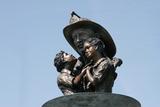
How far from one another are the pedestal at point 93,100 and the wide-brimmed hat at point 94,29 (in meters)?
0.98

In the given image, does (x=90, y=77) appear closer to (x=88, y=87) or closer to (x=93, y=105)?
(x=88, y=87)

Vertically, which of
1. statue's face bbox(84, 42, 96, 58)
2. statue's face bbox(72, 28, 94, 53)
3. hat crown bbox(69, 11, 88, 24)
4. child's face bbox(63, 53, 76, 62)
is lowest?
child's face bbox(63, 53, 76, 62)

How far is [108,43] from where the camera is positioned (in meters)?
7.46

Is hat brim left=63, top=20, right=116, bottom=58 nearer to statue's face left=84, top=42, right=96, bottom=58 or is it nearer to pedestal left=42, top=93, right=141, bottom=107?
statue's face left=84, top=42, right=96, bottom=58

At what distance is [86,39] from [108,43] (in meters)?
0.34

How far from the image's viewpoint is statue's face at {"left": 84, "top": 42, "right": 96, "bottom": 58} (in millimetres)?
7117

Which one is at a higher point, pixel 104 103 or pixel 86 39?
pixel 86 39

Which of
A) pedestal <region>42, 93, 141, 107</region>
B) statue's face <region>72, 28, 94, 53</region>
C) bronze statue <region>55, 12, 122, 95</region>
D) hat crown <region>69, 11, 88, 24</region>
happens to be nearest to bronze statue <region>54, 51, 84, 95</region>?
bronze statue <region>55, 12, 122, 95</region>

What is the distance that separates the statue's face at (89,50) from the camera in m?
7.12

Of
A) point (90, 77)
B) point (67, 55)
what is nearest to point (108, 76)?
point (90, 77)

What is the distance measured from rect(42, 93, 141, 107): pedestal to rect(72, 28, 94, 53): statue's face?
0.90 m

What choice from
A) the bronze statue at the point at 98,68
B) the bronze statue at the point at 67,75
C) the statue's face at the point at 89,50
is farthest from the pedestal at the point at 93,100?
the statue's face at the point at 89,50

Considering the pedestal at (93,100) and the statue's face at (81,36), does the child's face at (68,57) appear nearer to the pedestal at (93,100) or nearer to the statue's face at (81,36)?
the statue's face at (81,36)

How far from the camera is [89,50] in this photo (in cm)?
713
